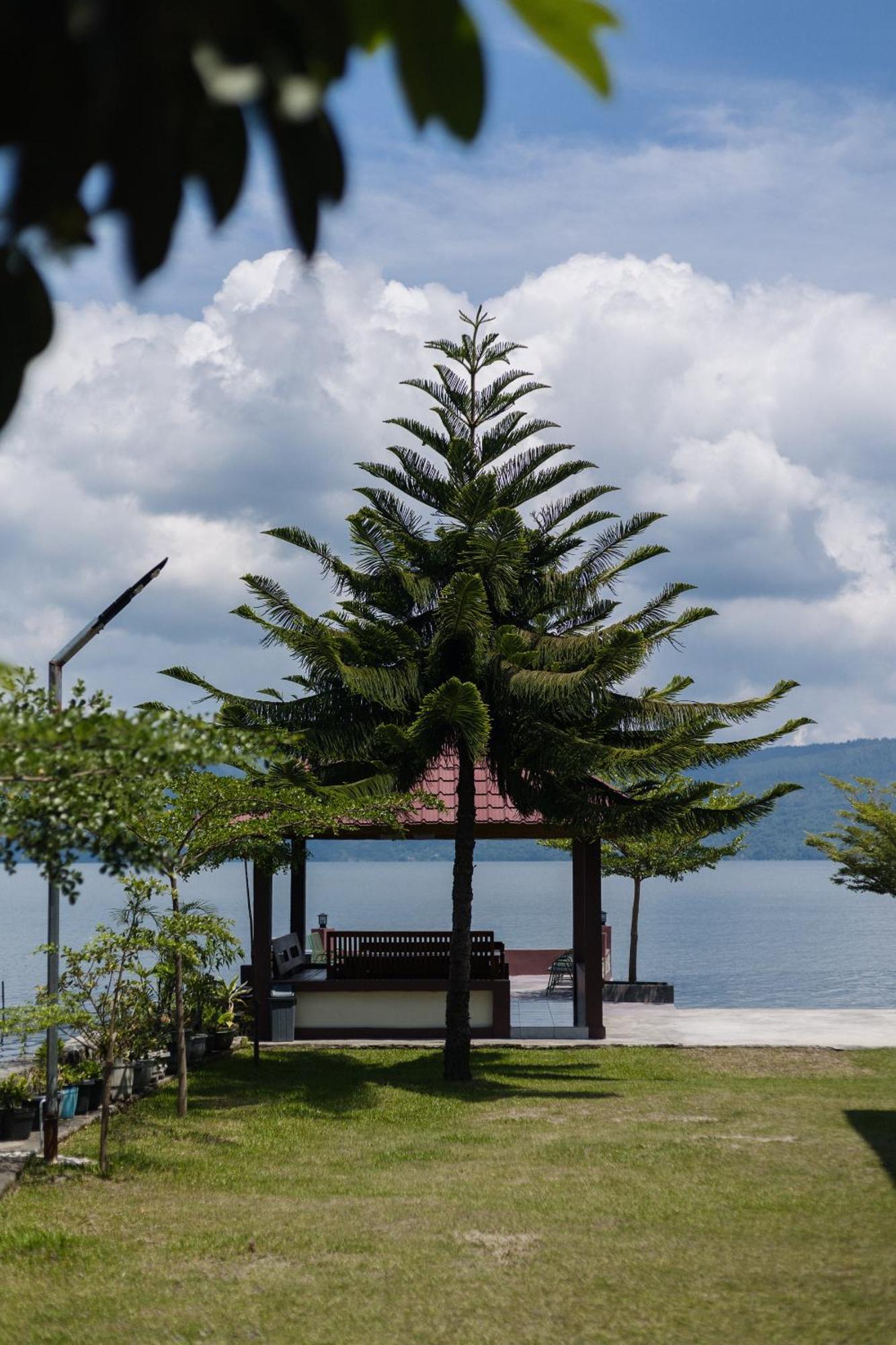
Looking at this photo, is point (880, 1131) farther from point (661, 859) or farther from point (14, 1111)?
point (661, 859)

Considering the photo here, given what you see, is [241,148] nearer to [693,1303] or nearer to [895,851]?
[693,1303]

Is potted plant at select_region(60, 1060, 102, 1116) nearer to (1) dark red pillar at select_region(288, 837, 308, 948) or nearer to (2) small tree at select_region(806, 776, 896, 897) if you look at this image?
(1) dark red pillar at select_region(288, 837, 308, 948)

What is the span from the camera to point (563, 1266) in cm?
754

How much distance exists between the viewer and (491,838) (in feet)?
63.4

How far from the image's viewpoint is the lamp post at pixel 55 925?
33.2 feet

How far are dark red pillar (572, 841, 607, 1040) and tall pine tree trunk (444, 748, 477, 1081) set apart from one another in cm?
304

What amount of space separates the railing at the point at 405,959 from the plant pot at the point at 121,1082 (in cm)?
543

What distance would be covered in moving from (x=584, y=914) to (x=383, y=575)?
5.67 meters

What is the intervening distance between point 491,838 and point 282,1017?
3.73 m

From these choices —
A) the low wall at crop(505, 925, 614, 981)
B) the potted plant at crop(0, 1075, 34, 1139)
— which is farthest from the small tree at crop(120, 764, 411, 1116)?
the low wall at crop(505, 925, 614, 981)

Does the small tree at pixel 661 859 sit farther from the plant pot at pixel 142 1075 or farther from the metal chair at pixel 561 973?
the plant pot at pixel 142 1075

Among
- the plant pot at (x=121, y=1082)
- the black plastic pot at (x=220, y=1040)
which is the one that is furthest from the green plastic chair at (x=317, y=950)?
the plant pot at (x=121, y=1082)

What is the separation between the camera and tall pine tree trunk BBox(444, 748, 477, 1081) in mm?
14906

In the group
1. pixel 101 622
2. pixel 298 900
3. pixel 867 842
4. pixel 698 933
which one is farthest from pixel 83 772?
pixel 698 933
